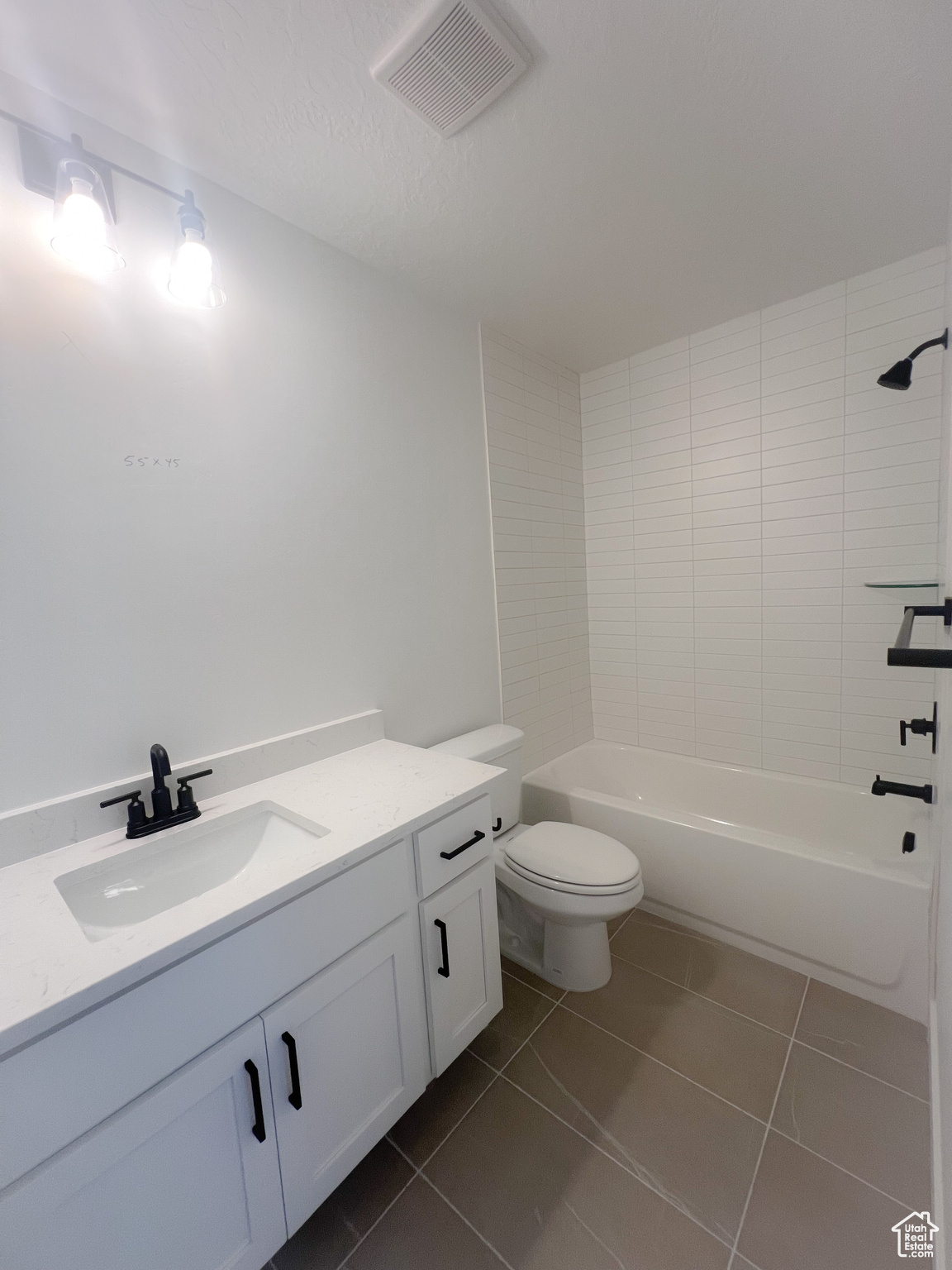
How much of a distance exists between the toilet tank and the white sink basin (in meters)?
0.69

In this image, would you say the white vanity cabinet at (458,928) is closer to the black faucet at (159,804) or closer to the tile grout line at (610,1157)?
the tile grout line at (610,1157)

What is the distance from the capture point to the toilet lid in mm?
1516

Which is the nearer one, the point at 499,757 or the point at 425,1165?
the point at 425,1165

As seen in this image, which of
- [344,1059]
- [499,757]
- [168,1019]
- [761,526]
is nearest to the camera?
[168,1019]

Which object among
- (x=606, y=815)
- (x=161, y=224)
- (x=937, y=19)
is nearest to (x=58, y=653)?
(x=161, y=224)

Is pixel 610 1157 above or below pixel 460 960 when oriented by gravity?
below

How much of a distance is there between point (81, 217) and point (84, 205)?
0.02m

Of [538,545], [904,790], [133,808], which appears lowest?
[904,790]

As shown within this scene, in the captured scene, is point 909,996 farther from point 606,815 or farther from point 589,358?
point 589,358

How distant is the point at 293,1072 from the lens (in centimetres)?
85

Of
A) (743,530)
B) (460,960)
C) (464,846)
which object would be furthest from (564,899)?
(743,530)

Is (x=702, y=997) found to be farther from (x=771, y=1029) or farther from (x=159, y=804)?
(x=159, y=804)

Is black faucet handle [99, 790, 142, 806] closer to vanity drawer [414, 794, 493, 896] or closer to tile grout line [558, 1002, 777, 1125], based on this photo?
vanity drawer [414, 794, 493, 896]

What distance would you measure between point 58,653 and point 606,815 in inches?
72.4
